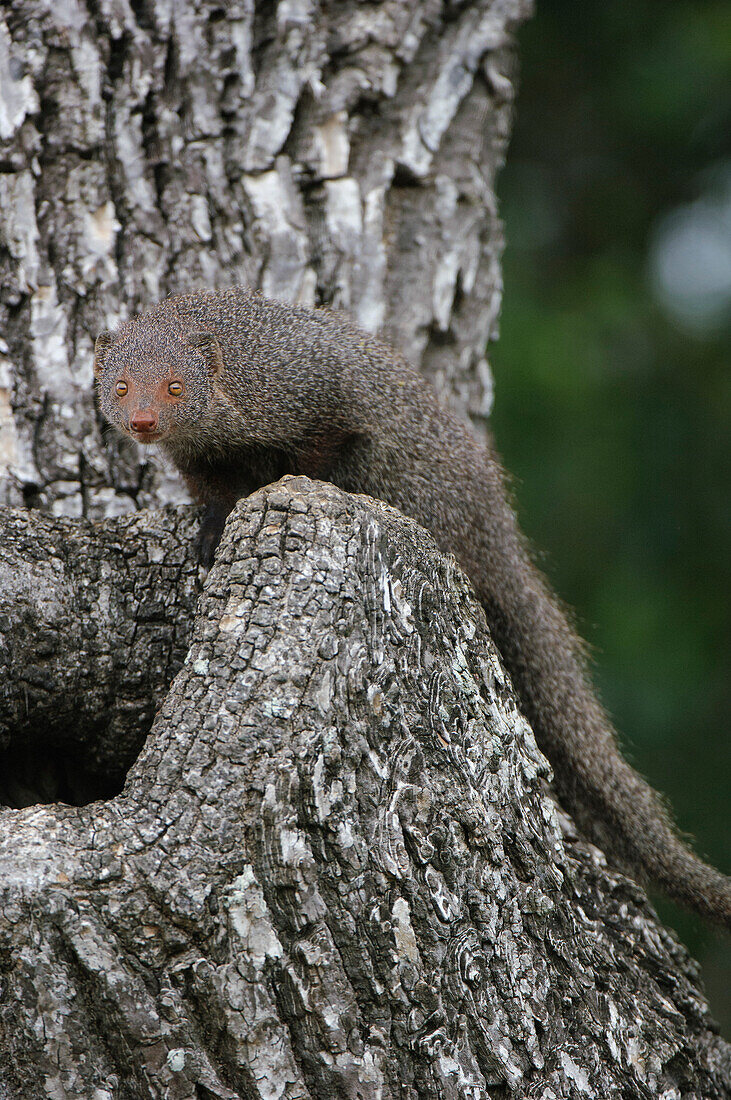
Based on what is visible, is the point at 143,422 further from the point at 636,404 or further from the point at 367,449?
the point at 636,404

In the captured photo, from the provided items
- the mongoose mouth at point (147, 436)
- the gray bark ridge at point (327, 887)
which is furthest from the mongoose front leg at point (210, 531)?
the gray bark ridge at point (327, 887)

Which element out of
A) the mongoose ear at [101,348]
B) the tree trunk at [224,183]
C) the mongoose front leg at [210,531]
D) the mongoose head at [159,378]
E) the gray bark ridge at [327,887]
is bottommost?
the gray bark ridge at [327,887]

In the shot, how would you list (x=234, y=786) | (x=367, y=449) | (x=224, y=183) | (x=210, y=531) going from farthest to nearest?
(x=224, y=183) → (x=367, y=449) → (x=210, y=531) → (x=234, y=786)

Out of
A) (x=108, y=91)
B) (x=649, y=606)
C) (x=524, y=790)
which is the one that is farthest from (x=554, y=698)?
(x=649, y=606)

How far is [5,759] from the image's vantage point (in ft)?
8.11

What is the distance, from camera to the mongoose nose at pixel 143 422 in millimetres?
2518

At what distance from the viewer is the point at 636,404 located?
268 inches

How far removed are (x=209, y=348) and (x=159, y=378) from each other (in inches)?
6.2

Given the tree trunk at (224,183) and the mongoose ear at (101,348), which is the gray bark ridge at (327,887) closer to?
the mongoose ear at (101,348)

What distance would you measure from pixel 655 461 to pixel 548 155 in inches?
89.9

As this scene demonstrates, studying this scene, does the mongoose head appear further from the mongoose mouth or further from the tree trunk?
the tree trunk

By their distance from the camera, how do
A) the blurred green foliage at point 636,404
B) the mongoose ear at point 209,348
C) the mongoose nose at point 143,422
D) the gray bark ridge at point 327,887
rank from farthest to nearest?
1. the blurred green foliage at point 636,404
2. the mongoose ear at point 209,348
3. the mongoose nose at point 143,422
4. the gray bark ridge at point 327,887

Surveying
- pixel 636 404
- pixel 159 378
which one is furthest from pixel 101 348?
pixel 636 404

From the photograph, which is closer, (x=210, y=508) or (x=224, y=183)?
(x=210, y=508)
